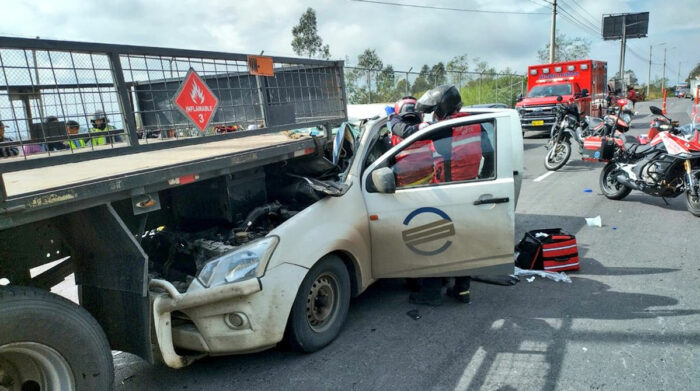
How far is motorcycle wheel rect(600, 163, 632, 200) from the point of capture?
24.6ft

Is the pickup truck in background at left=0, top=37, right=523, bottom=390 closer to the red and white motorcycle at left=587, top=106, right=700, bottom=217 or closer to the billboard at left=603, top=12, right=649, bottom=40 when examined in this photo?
the red and white motorcycle at left=587, top=106, right=700, bottom=217

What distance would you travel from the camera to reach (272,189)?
4012mm

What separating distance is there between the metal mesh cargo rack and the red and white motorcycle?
5737 millimetres

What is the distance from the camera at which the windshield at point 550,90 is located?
17494mm

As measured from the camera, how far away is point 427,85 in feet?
66.7

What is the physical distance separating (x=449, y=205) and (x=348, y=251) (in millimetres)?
912

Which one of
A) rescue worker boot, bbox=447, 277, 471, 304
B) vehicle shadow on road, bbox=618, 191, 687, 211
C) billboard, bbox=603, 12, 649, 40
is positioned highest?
billboard, bbox=603, 12, 649, 40

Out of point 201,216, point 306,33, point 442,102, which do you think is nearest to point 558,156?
point 442,102

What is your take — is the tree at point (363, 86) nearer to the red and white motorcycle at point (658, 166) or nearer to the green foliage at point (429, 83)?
the green foliage at point (429, 83)

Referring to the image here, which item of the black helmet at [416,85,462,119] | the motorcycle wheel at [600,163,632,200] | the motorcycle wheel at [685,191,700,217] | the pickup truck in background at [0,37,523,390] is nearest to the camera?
the pickup truck in background at [0,37,523,390]

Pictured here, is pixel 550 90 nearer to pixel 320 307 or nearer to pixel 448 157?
pixel 448 157

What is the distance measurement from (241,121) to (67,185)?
6.15ft

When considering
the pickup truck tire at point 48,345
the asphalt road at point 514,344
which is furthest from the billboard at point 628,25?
the pickup truck tire at point 48,345

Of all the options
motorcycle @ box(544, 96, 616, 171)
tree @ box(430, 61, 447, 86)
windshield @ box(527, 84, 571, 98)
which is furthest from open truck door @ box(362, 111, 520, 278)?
tree @ box(430, 61, 447, 86)
